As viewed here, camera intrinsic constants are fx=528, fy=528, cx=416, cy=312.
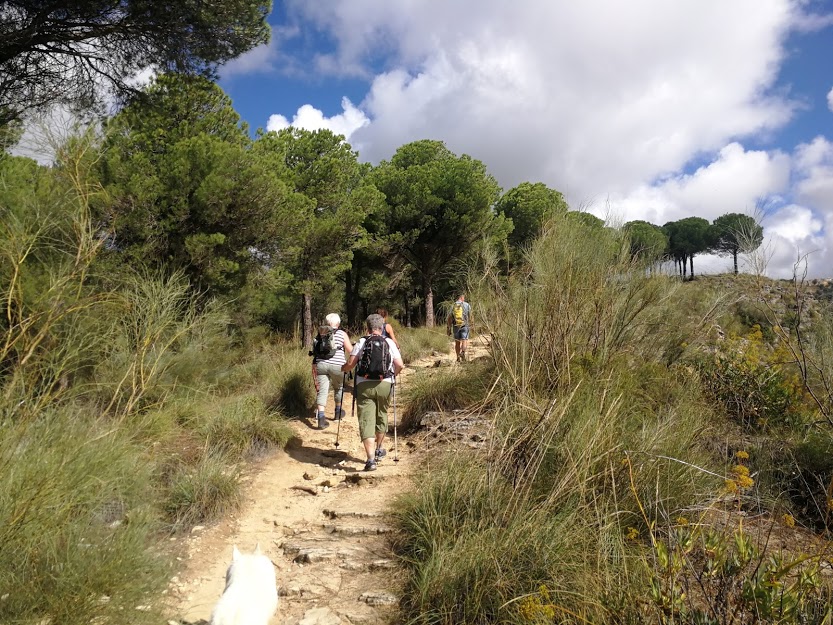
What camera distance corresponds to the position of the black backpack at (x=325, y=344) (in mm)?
7324

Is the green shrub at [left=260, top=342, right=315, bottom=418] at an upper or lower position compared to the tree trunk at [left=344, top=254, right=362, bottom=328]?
lower

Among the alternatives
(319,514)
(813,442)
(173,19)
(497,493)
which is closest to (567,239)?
(497,493)

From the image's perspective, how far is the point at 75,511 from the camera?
316 cm

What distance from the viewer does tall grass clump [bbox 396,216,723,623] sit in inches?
120

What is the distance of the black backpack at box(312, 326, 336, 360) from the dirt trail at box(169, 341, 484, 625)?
1267 millimetres

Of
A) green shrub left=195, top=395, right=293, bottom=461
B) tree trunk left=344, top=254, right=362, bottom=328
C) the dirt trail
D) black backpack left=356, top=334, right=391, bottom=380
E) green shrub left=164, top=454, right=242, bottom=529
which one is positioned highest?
tree trunk left=344, top=254, right=362, bottom=328

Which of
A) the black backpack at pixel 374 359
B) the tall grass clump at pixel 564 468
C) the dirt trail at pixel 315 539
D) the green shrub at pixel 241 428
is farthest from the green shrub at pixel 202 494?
the tall grass clump at pixel 564 468

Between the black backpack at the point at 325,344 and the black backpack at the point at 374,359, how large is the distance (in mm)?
1656

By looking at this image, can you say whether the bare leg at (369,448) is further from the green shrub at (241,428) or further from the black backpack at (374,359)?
the green shrub at (241,428)

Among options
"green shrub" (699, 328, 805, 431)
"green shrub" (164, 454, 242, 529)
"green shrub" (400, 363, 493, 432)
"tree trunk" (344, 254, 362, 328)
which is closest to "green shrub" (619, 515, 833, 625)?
"green shrub" (164, 454, 242, 529)

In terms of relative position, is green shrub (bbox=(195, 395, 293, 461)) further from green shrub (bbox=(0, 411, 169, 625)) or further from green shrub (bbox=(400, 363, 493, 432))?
green shrub (bbox=(0, 411, 169, 625))

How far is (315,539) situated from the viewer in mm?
4531

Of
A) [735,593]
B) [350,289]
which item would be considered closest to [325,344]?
[735,593]

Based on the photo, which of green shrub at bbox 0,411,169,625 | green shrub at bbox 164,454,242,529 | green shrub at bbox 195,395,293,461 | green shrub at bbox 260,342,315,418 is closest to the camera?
A: green shrub at bbox 0,411,169,625
